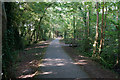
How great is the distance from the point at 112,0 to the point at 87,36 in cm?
482

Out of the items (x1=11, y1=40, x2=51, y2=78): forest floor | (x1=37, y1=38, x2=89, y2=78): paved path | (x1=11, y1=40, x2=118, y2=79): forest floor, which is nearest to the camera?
(x1=37, y1=38, x2=89, y2=78): paved path

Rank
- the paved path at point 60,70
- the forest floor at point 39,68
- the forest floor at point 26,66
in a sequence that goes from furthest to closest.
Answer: the forest floor at point 26,66 < the forest floor at point 39,68 < the paved path at point 60,70

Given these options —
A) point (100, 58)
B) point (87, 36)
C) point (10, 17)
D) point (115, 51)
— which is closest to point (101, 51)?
point (100, 58)

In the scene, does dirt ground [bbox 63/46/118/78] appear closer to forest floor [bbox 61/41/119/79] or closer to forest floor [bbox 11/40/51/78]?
forest floor [bbox 61/41/119/79]

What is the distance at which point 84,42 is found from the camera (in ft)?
38.0

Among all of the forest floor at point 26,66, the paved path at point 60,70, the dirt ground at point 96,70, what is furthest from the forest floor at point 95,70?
the forest floor at point 26,66

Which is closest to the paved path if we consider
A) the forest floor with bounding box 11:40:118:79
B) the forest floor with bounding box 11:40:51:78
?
the forest floor with bounding box 11:40:118:79

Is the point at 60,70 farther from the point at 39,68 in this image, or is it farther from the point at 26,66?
the point at 26,66

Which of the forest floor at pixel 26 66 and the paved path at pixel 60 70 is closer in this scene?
the paved path at pixel 60 70

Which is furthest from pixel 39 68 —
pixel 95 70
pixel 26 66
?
pixel 95 70

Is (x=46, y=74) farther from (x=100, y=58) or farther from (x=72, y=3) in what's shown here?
(x=72, y=3)

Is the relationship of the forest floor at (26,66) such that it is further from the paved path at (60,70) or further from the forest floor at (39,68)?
the paved path at (60,70)

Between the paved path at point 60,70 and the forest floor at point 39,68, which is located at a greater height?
the paved path at point 60,70

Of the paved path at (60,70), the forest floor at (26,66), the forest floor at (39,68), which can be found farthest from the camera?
the forest floor at (26,66)
